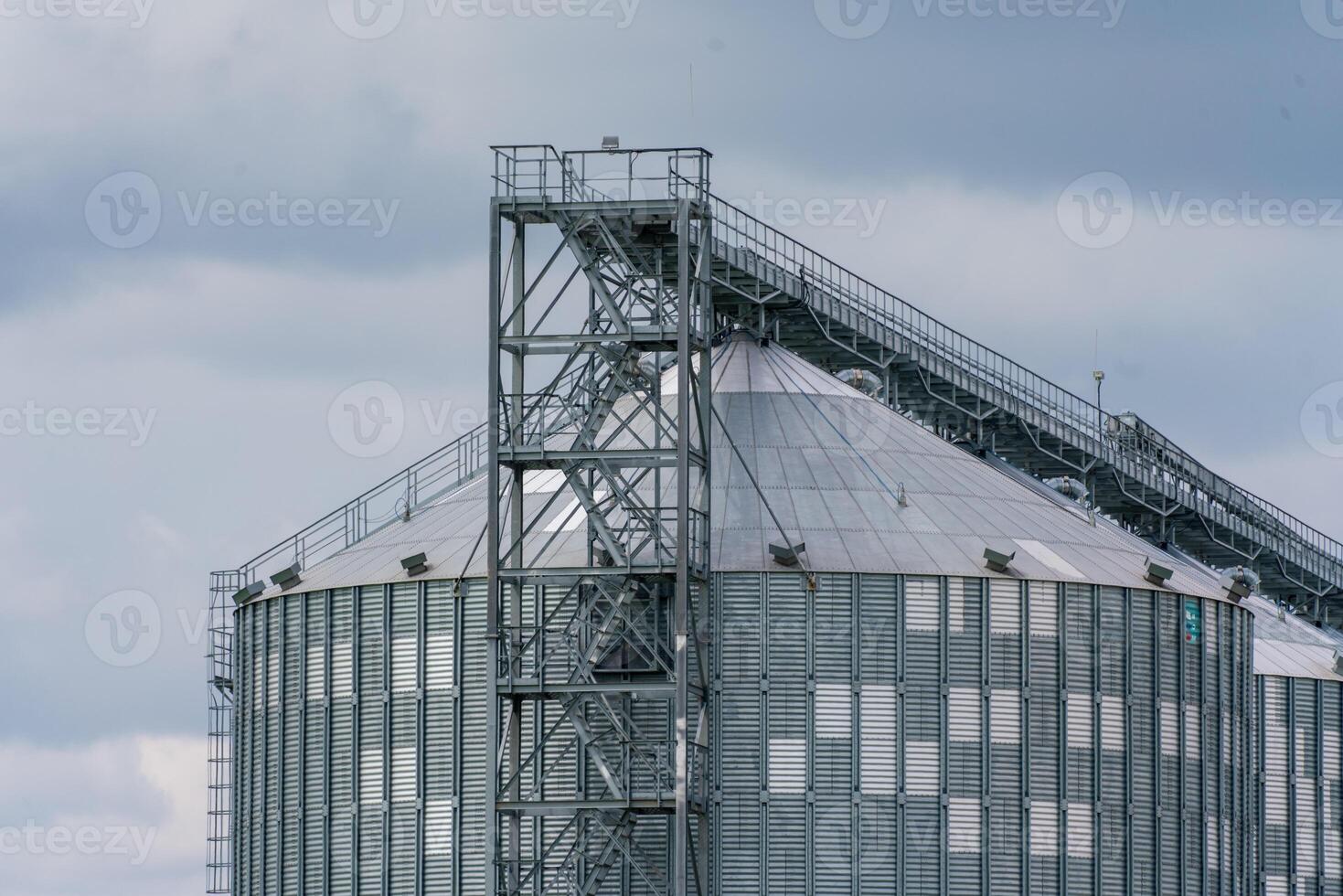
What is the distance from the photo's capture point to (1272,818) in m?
100

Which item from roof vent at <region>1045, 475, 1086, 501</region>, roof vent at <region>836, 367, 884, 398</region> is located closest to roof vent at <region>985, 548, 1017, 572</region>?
roof vent at <region>836, 367, 884, 398</region>

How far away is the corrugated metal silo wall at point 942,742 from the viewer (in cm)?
8069

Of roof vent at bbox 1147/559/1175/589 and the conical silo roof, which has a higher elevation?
the conical silo roof

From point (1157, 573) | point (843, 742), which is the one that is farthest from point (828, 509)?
point (1157, 573)

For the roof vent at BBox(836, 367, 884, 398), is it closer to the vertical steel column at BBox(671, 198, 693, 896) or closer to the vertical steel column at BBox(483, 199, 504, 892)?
the vertical steel column at BBox(671, 198, 693, 896)

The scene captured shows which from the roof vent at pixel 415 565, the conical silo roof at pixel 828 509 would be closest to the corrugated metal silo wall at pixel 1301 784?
the conical silo roof at pixel 828 509

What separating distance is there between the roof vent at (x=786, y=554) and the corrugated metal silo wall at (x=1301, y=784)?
79.9 ft

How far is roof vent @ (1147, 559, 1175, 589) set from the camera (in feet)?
286

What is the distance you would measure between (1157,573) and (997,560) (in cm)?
630

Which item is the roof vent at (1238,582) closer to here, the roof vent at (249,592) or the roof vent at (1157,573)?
the roof vent at (1157,573)

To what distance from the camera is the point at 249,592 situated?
89.5 m

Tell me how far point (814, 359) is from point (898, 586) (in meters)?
16.1

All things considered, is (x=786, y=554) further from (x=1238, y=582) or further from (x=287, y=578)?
(x=1238, y=582)

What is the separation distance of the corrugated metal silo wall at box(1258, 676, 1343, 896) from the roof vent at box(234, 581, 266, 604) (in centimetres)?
3341
